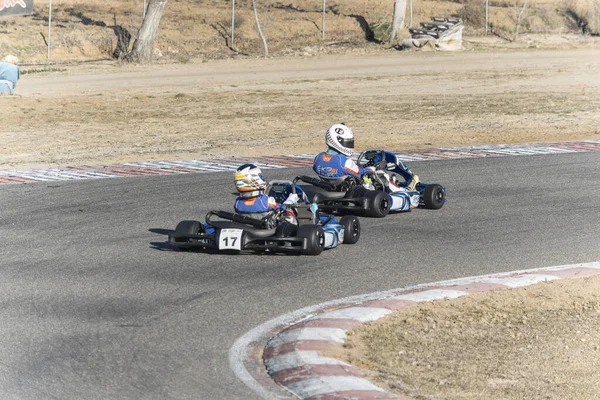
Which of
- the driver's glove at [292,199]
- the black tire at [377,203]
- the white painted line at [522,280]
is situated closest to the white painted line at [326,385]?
the white painted line at [522,280]

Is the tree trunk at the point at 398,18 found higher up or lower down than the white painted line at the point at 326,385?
higher up

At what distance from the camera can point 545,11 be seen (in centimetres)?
4662

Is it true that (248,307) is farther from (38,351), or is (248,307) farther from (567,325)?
(567,325)

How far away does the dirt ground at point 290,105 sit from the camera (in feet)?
67.6

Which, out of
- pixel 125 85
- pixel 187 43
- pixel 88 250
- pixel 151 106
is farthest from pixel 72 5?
pixel 88 250

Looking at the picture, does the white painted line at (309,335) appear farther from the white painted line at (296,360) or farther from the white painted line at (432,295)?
the white painted line at (432,295)

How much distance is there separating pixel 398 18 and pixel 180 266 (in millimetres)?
31497

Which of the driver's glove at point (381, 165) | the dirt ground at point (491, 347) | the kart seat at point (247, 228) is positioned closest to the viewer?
the dirt ground at point (491, 347)

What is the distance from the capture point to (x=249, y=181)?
1031 cm

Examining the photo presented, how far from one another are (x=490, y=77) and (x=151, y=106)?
10.4 meters

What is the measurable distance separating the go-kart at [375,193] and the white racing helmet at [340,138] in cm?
40

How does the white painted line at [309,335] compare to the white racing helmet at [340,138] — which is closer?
the white painted line at [309,335]

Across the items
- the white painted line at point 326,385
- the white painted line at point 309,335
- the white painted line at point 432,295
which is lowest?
the white painted line at point 432,295

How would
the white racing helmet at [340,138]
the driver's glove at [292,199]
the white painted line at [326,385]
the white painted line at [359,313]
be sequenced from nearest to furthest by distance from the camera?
the white painted line at [326,385], the white painted line at [359,313], the driver's glove at [292,199], the white racing helmet at [340,138]
